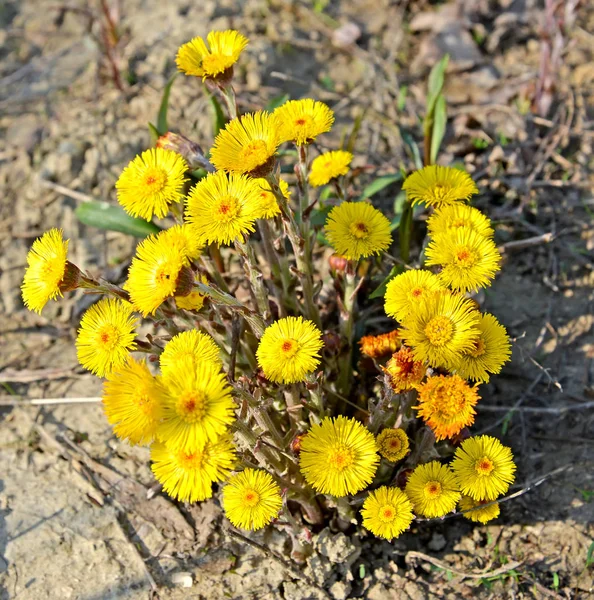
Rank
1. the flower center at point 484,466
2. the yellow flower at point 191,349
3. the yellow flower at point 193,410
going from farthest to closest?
the flower center at point 484,466 → the yellow flower at point 191,349 → the yellow flower at point 193,410

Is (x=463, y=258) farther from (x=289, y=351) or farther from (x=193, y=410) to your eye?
(x=193, y=410)

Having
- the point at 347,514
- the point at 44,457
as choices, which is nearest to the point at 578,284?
the point at 347,514

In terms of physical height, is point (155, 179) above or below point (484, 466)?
above

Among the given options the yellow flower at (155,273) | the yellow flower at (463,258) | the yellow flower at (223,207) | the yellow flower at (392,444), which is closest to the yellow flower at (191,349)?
the yellow flower at (155,273)

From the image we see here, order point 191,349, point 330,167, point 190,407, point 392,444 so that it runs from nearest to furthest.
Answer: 1. point 190,407
2. point 191,349
3. point 392,444
4. point 330,167

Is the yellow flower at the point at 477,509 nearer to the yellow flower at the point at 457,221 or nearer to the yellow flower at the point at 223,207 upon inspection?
the yellow flower at the point at 457,221

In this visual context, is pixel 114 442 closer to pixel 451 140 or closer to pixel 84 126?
pixel 84 126

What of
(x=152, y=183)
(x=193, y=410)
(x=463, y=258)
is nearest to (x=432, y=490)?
(x=463, y=258)
